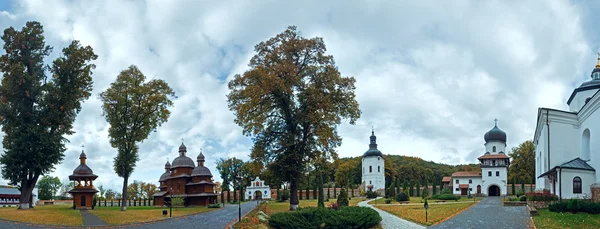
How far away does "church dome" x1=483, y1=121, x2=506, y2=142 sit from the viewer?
64419 millimetres

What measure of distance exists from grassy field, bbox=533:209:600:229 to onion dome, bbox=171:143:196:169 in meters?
35.9

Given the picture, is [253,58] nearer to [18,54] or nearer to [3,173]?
[18,54]

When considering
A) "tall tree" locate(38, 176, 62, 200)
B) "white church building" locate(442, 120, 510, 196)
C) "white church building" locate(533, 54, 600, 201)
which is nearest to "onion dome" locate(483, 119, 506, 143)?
"white church building" locate(442, 120, 510, 196)

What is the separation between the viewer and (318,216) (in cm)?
1802

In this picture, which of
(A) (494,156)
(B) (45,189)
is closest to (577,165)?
(A) (494,156)

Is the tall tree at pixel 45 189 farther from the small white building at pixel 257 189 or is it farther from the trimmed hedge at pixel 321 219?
the trimmed hedge at pixel 321 219

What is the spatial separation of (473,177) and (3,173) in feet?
179

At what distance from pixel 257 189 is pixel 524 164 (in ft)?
129

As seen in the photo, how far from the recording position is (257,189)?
72.9 m

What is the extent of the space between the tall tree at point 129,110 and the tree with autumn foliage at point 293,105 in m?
10.3

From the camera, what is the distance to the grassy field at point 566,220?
1805cm

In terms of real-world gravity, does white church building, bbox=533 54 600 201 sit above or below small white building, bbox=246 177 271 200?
above

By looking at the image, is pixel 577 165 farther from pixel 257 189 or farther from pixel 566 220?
pixel 257 189

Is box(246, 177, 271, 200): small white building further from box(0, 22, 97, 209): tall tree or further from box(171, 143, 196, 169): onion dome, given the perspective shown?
box(0, 22, 97, 209): tall tree
